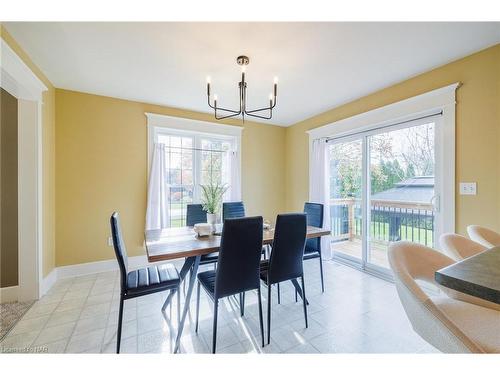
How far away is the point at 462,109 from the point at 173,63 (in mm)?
2920

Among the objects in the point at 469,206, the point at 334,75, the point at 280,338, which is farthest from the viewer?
the point at 334,75

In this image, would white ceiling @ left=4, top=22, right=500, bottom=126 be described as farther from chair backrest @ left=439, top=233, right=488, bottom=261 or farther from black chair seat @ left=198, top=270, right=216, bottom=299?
black chair seat @ left=198, top=270, right=216, bottom=299

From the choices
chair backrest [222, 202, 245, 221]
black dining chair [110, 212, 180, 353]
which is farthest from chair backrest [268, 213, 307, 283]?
chair backrest [222, 202, 245, 221]

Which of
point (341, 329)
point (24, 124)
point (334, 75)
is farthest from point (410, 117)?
point (24, 124)

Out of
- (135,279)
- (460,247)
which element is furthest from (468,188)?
(135,279)

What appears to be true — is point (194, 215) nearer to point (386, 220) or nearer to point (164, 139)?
point (164, 139)

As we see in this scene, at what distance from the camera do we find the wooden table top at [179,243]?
5.19 feet

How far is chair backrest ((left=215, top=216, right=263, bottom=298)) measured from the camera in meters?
1.52

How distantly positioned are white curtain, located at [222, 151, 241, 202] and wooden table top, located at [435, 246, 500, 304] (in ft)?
10.9

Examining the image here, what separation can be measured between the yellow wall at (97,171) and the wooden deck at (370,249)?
320 cm

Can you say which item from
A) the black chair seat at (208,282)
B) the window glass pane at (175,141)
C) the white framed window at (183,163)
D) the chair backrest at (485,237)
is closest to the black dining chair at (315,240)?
the black chair seat at (208,282)

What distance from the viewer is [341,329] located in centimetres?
183

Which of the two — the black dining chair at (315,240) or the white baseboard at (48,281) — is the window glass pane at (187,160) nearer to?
the black dining chair at (315,240)
